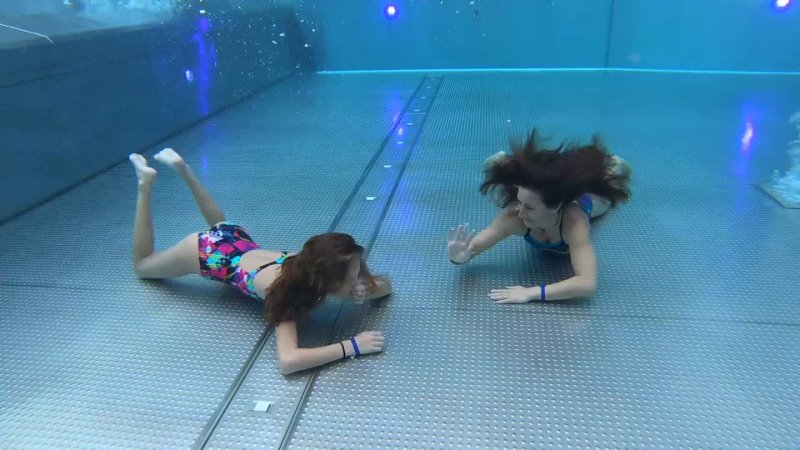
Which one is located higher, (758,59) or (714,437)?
(758,59)

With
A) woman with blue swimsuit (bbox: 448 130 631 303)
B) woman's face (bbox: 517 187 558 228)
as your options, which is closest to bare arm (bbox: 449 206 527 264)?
woman with blue swimsuit (bbox: 448 130 631 303)

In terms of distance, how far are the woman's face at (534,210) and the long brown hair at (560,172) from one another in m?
0.02

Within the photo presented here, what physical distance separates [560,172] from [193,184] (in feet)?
4.96

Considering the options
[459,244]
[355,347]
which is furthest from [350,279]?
[459,244]

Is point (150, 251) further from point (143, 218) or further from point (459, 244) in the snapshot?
point (459, 244)

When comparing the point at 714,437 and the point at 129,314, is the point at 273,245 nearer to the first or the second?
the point at 129,314

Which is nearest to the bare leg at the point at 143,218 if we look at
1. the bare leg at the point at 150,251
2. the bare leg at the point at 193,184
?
the bare leg at the point at 150,251

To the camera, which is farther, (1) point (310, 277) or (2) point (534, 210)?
(2) point (534, 210)

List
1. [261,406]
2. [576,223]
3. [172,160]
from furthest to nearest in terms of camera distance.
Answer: [172,160], [576,223], [261,406]

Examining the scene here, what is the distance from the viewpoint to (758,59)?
685cm

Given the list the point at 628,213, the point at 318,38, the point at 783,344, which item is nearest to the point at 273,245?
the point at 628,213

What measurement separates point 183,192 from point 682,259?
8.95ft

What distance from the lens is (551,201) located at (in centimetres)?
183

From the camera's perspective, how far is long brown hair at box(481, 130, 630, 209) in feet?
5.92
